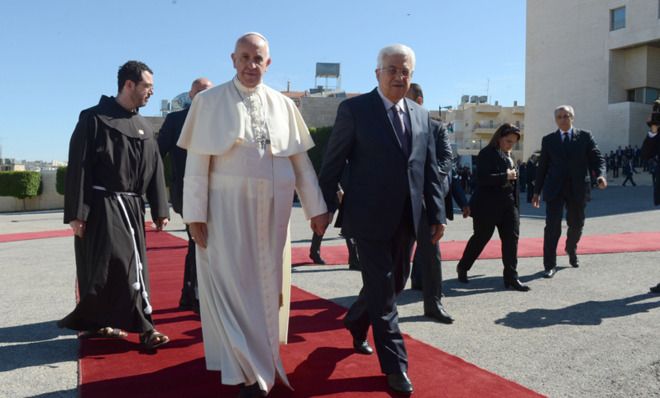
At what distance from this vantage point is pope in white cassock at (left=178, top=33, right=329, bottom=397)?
3465 millimetres

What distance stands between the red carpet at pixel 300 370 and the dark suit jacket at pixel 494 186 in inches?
96.2

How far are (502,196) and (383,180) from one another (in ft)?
11.2

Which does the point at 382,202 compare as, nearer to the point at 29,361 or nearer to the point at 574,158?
the point at 29,361

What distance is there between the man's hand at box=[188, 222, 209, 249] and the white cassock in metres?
0.04

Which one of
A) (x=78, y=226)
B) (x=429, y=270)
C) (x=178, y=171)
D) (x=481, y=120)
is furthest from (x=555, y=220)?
(x=481, y=120)

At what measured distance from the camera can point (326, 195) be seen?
392 centimetres

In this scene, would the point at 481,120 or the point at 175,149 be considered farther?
the point at 481,120

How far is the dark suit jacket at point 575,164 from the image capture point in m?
7.63

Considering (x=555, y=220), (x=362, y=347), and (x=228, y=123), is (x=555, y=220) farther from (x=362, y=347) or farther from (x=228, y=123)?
(x=228, y=123)

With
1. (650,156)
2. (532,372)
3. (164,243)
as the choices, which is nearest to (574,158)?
(650,156)

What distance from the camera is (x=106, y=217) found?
4461 millimetres

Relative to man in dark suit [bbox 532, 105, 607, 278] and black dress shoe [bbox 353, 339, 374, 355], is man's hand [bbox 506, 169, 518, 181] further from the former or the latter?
black dress shoe [bbox 353, 339, 374, 355]

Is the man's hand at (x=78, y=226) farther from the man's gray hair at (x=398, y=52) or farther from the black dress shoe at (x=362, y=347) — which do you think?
the man's gray hair at (x=398, y=52)

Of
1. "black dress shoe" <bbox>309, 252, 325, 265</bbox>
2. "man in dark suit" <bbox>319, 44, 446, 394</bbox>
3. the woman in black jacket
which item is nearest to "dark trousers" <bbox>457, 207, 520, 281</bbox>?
the woman in black jacket
